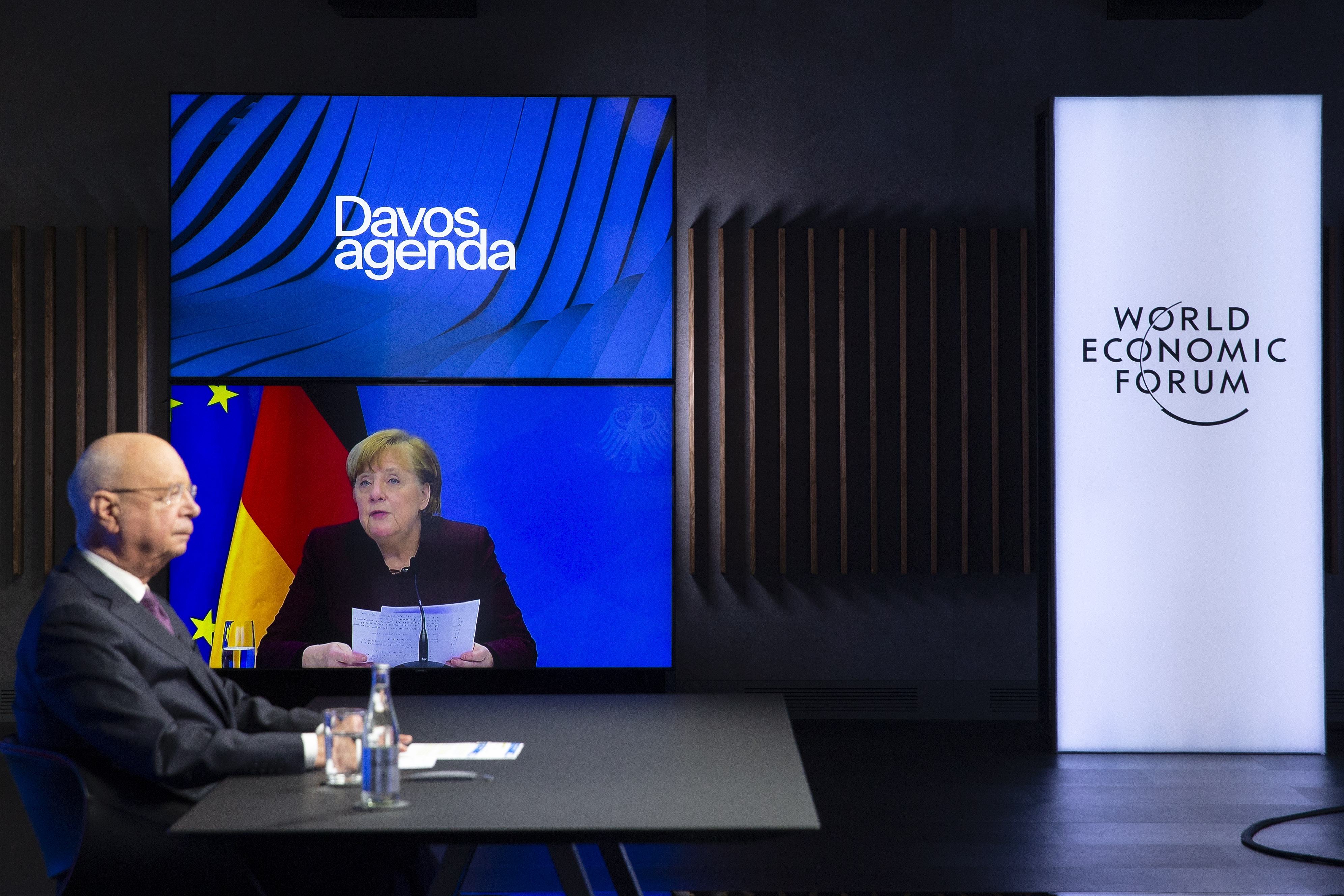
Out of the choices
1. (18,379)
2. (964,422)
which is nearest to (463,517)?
(18,379)

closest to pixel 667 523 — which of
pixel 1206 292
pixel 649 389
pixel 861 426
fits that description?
pixel 649 389

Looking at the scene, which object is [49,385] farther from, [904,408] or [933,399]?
[933,399]

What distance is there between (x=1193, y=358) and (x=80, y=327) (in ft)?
17.7

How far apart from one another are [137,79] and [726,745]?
208 inches

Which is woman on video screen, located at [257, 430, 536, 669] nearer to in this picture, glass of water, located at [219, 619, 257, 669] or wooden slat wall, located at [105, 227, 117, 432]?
glass of water, located at [219, 619, 257, 669]

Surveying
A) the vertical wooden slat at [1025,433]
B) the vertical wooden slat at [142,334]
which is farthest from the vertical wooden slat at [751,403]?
the vertical wooden slat at [142,334]

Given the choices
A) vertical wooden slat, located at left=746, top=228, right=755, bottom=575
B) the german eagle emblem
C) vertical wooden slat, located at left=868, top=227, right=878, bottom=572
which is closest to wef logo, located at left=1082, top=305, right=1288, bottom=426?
vertical wooden slat, located at left=868, top=227, right=878, bottom=572

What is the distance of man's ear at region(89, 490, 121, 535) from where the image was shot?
2.34 m

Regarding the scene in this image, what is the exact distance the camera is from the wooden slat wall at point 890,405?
238 inches

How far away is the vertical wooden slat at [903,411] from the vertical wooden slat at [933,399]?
13 centimetres

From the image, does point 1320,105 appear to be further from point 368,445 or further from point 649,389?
point 368,445

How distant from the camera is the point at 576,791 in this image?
202 cm

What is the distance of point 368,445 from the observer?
5812mm

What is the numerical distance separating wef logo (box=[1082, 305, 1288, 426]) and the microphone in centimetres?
340
